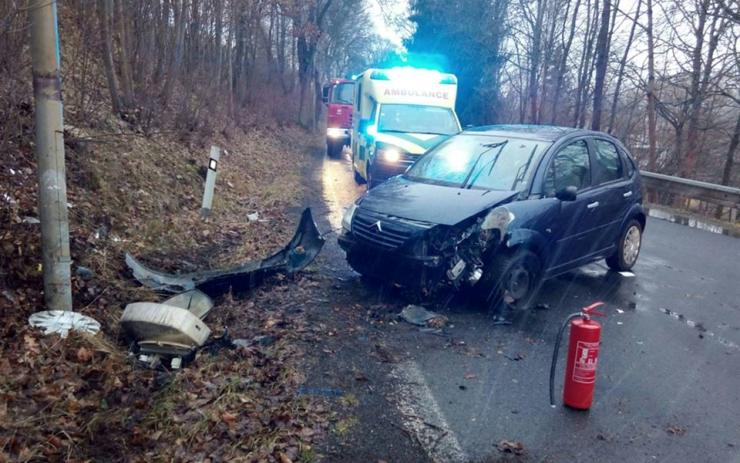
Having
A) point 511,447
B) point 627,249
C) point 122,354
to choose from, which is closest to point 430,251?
point 511,447

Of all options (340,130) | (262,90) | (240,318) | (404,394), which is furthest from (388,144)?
(262,90)

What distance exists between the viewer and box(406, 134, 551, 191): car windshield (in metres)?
6.57

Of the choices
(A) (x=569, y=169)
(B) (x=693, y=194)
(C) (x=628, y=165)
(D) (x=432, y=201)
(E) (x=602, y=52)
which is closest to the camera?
(D) (x=432, y=201)

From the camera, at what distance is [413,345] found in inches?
207

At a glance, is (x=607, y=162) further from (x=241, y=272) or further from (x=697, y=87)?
(x=697, y=87)

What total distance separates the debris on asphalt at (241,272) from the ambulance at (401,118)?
5.58 m

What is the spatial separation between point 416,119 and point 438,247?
322 inches

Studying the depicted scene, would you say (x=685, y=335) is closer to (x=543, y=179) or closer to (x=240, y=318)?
(x=543, y=179)

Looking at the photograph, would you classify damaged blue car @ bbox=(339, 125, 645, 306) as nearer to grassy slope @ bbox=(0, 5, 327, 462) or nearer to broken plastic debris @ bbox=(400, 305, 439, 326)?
broken plastic debris @ bbox=(400, 305, 439, 326)

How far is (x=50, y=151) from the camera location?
441 centimetres

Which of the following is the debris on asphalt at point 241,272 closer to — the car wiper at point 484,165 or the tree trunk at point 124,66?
the car wiper at point 484,165

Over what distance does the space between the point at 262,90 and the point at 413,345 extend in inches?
889

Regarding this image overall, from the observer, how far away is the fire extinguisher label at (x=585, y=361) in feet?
13.6

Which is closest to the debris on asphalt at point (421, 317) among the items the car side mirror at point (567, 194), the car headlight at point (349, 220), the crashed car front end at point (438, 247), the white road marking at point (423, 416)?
the crashed car front end at point (438, 247)
